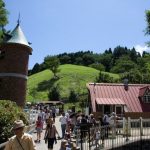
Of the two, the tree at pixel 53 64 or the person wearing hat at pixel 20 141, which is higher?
the tree at pixel 53 64

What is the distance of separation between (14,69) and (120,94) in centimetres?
1832

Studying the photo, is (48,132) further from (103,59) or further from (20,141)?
(103,59)

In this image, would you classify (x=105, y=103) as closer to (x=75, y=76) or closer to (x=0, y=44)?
(x=0, y=44)

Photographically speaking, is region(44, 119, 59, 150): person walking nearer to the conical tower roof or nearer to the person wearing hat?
the person wearing hat

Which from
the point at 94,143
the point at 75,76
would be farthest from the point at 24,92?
the point at 75,76

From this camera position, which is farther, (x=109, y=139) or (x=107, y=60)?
(x=107, y=60)

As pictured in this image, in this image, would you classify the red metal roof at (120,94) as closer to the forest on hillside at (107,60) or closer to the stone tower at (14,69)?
the stone tower at (14,69)

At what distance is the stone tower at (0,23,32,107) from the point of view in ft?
117

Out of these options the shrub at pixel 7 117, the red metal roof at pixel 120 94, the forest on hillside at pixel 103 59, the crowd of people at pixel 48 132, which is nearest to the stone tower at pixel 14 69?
the crowd of people at pixel 48 132

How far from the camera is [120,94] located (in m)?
49.5

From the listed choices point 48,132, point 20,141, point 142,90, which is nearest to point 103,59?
point 142,90

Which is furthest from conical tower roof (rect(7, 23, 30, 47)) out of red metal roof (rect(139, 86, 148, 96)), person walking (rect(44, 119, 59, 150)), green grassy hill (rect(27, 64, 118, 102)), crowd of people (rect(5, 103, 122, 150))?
green grassy hill (rect(27, 64, 118, 102))

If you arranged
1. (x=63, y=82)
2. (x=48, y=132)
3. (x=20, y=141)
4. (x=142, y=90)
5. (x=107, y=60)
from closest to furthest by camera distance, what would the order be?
(x=20, y=141), (x=48, y=132), (x=142, y=90), (x=63, y=82), (x=107, y=60)

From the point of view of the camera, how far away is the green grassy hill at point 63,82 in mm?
109625
